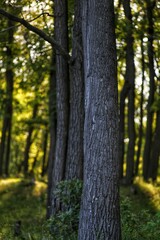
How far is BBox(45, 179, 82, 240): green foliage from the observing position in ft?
35.3

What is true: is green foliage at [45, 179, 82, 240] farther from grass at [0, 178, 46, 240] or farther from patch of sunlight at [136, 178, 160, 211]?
patch of sunlight at [136, 178, 160, 211]

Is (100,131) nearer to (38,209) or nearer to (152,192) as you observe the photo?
(38,209)

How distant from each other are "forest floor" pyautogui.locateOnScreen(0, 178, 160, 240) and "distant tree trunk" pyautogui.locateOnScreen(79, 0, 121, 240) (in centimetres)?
102

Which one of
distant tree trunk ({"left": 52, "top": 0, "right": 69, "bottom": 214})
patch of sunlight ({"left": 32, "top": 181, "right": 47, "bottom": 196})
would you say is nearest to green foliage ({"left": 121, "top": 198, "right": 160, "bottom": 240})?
distant tree trunk ({"left": 52, "top": 0, "right": 69, "bottom": 214})

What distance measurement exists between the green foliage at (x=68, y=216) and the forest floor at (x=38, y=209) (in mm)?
358

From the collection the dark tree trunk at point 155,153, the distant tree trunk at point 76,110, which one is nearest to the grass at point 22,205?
the distant tree trunk at point 76,110

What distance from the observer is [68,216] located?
35.6 feet

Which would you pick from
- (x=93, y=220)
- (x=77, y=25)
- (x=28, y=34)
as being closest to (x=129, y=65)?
(x=28, y=34)

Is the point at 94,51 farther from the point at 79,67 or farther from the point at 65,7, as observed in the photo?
the point at 65,7

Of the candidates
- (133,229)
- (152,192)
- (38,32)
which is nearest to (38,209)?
(152,192)

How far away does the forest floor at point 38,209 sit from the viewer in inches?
415

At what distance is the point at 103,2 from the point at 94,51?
1021 millimetres

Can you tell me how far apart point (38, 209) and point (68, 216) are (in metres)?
8.22

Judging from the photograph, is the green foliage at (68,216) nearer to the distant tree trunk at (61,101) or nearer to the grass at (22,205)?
the grass at (22,205)
